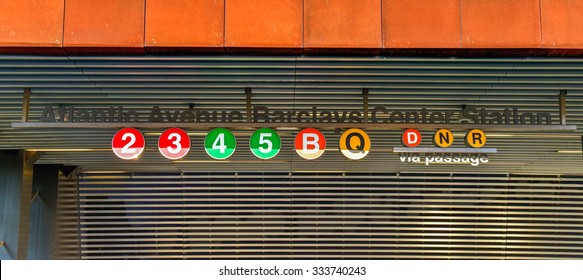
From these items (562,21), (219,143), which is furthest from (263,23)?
(562,21)

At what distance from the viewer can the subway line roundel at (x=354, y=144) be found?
20.9ft

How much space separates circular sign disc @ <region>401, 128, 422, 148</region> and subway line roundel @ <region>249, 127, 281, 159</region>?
145 cm

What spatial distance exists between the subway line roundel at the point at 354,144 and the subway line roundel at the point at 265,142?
74 cm

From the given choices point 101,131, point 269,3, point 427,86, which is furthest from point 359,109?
point 101,131

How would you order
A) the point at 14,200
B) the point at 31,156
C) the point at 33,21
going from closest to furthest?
the point at 33,21
the point at 14,200
the point at 31,156

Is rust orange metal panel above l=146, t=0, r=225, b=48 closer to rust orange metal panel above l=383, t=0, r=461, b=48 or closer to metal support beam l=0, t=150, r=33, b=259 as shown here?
rust orange metal panel above l=383, t=0, r=461, b=48

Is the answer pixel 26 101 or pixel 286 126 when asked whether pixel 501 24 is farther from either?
pixel 26 101

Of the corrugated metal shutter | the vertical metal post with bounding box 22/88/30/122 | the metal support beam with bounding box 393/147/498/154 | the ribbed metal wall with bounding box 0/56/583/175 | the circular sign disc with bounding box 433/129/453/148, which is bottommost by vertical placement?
the corrugated metal shutter

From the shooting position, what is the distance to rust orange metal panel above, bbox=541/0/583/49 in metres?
5.45

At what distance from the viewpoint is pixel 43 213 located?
11430 millimetres

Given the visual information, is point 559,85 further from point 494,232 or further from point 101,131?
point 494,232

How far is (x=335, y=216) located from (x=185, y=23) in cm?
850

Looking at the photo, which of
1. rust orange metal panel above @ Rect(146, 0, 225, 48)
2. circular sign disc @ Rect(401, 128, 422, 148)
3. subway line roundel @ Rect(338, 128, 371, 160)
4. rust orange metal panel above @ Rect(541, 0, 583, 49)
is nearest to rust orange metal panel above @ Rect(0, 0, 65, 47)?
rust orange metal panel above @ Rect(146, 0, 225, 48)

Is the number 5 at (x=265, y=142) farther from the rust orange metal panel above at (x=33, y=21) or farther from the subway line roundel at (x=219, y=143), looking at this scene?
the rust orange metal panel above at (x=33, y=21)
